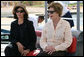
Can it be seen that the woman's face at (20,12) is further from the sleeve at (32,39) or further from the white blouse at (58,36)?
the white blouse at (58,36)

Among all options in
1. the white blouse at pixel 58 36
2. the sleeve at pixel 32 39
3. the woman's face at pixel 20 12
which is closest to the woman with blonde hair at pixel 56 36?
the white blouse at pixel 58 36

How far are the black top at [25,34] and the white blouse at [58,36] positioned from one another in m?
0.29

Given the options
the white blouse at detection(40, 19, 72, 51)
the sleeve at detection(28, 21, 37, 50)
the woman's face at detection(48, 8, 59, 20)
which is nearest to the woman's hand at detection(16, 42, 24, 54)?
the sleeve at detection(28, 21, 37, 50)

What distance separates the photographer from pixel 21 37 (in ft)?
12.2

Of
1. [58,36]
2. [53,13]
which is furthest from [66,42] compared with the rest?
[53,13]

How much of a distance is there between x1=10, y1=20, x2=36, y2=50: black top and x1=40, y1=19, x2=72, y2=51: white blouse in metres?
0.29

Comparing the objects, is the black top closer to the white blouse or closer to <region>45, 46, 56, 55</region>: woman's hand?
the white blouse

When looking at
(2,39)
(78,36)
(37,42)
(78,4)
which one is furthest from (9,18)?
(78,36)

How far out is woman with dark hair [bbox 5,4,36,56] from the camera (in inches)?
144

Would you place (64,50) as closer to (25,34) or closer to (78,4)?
(25,34)

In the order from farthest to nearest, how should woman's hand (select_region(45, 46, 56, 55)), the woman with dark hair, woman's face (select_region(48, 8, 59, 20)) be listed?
the woman with dark hair → woman's face (select_region(48, 8, 59, 20)) → woman's hand (select_region(45, 46, 56, 55))

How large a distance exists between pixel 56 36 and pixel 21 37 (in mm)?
598

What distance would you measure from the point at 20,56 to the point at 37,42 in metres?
0.37

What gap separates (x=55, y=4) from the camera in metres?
3.40
